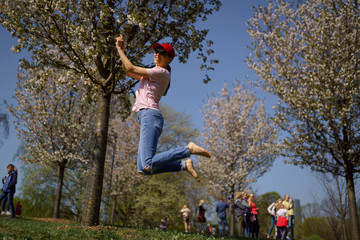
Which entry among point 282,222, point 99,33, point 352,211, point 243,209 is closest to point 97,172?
point 99,33

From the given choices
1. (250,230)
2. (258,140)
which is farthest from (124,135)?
(250,230)

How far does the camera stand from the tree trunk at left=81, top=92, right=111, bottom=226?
7.91 meters

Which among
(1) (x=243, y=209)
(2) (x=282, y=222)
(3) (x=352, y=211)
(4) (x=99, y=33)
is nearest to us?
(4) (x=99, y=33)

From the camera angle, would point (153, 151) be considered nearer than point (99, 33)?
Yes

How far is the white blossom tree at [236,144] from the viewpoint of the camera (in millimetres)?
22094

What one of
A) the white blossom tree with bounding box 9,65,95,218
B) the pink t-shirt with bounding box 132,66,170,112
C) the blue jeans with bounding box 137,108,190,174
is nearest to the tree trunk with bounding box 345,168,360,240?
the blue jeans with bounding box 137,108,190,174

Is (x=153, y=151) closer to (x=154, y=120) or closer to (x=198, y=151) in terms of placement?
(x=154, y=120)

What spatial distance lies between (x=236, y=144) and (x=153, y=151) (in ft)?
63.3

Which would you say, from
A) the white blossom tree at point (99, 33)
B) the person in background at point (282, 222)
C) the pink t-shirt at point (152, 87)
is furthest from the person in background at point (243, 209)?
the pink t-shirt at point (152, 87)

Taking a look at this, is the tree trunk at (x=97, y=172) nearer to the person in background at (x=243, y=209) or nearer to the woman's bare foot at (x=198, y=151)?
the woman's bare foot at (x=198, y=151)

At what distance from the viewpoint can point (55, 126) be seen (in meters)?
19.0

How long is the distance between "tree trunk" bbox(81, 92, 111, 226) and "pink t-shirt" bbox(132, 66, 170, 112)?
4252 millimetres

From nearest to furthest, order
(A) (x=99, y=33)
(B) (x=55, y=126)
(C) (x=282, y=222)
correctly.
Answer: (A) (x=99, y=33) < (C) (x=282, y=222) < (B) (x=55, y=126)

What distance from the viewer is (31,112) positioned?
19.1 meters
